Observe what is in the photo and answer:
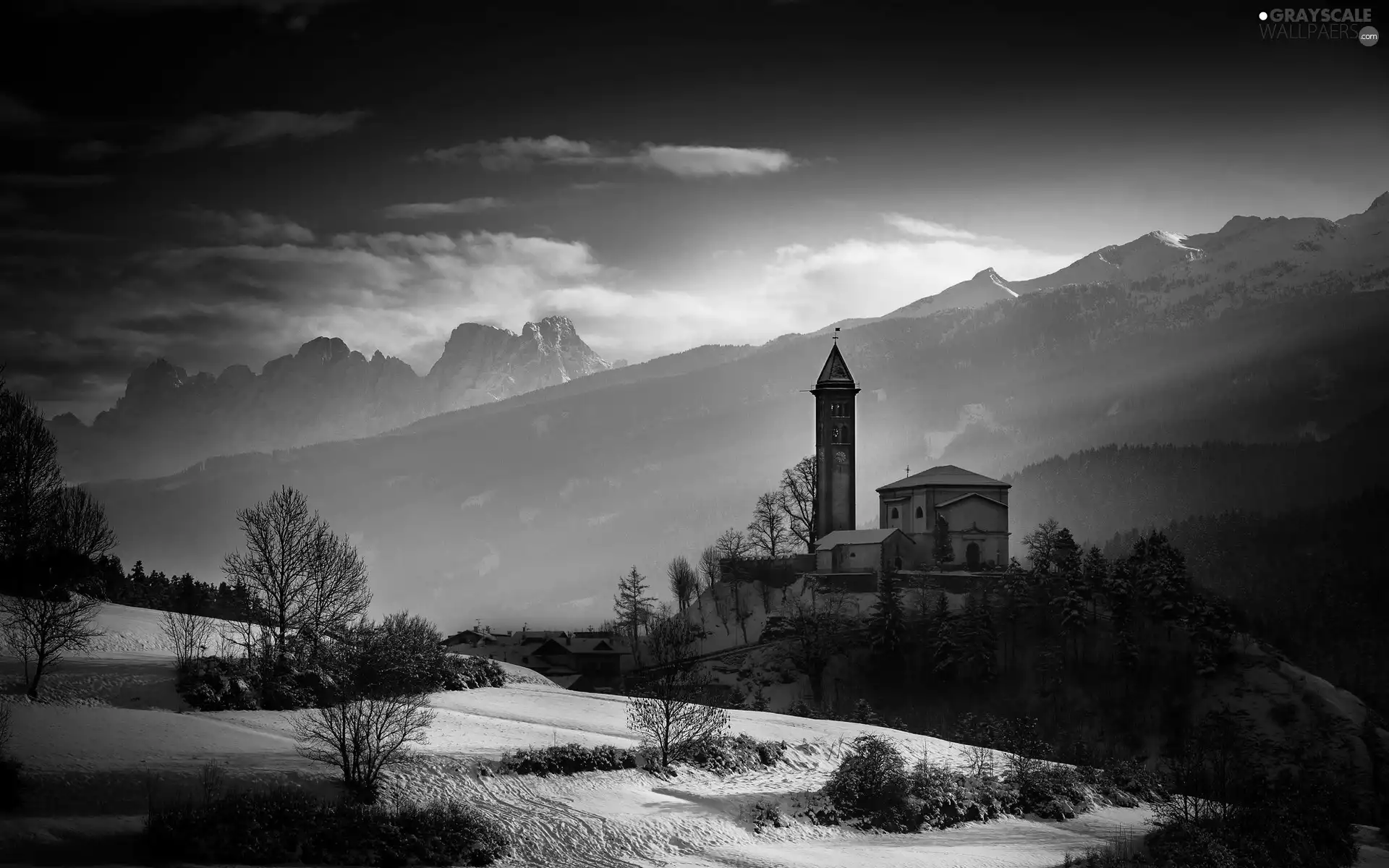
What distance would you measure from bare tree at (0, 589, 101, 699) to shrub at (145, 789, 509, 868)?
49.0 ft

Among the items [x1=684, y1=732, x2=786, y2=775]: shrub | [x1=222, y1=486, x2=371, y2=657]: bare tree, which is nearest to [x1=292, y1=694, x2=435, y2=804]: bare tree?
[x1=684, y1=732, x2=786, y2=775]: shrub

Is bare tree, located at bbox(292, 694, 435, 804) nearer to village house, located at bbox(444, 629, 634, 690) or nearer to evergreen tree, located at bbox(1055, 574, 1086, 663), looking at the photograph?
evergreen tree, located at bbox(1055, 574, 1086, 663)

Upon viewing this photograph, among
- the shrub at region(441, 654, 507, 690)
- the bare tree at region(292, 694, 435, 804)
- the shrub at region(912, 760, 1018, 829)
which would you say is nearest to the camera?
the bare tree at region(292, 694, 435, 804)

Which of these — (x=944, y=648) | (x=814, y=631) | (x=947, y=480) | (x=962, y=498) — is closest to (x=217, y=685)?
(x=814, y=631)

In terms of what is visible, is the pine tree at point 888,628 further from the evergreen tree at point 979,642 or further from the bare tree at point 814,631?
the evergreen tree at point 979,642

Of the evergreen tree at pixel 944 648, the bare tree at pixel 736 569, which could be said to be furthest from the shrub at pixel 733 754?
the bare tree at pixel 736 569

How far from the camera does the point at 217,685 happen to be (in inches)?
1780

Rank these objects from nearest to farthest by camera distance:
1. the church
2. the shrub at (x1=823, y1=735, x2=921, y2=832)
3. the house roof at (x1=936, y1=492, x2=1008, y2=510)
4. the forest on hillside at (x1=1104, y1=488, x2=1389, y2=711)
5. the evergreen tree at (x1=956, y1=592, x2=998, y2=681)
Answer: the shrub at (x1=823, y1=735, x2=921, y2=832), the evergreen tree at (x1=956, y1=592, x2=998, y2=681), the church, the house roof at (x1=936, y1=492, x2=1008, y2=510), the forest on hillside at (x1=1104, y1=488, x2=1389, y2=711)

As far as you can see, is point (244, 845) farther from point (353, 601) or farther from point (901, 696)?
point (901, 696)

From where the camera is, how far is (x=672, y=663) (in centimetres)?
5216

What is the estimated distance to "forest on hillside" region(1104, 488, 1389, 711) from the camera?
111 m

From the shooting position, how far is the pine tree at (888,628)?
9319 centimetres

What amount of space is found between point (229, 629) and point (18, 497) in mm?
13660

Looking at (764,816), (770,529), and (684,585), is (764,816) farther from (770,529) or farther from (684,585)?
(684,585)
